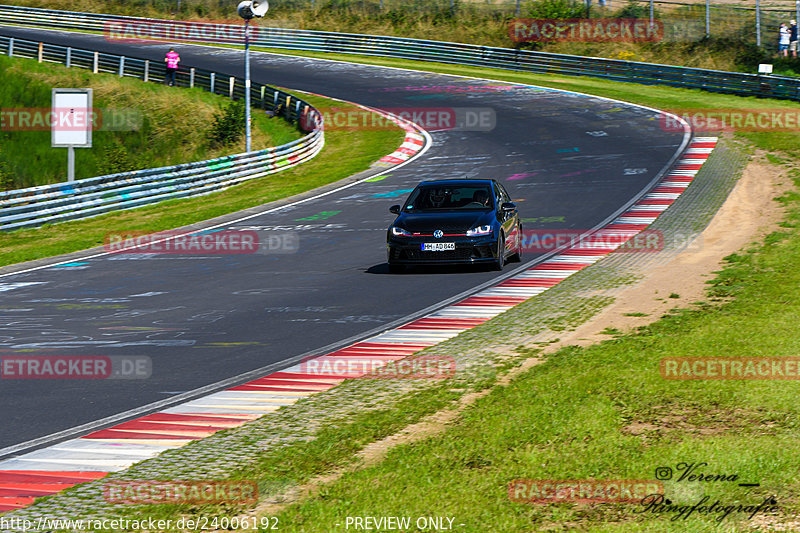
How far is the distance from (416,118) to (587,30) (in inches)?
761

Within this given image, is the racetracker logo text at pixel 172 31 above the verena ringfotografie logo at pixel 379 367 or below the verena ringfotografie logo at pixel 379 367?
above

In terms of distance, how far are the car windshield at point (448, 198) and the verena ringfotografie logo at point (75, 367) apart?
7.50 m

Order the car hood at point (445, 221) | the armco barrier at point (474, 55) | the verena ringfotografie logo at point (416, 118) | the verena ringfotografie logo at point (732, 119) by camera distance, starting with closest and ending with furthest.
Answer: the car hood at point (445, 221) → the verena ringfotografie logo at point (732, 119) → the verena ringfotografie logo at point (416, 118) → the armco barrier at point (474, 55)

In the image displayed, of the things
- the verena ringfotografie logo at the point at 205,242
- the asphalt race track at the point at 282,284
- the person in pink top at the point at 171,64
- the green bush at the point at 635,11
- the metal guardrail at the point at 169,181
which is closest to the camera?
the asphalt race track at the point at 282,284

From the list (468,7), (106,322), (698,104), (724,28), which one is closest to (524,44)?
(468,7)

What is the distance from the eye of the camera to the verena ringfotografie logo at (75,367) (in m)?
9.95

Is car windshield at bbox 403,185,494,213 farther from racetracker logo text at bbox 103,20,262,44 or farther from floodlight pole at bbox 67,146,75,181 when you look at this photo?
racetracker logo text at bbox 103,20,262,44

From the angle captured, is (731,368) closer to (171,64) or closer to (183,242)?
(183,242)

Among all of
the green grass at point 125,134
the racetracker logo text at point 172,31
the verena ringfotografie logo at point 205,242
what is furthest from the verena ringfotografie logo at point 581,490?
the racetracker logo text at point 172,31

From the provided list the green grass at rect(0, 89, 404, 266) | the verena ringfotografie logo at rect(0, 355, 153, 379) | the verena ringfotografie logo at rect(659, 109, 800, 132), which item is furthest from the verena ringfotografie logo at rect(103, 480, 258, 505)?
the verena ringfotografie logo at rect(659, 109, 800, 132)

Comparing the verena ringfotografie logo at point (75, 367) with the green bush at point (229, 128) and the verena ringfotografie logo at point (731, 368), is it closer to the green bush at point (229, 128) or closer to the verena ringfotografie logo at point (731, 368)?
the verena ringfotografie logo at point (731, 368)

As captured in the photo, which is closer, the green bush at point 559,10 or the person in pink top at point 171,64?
the person in pink top at point 171,64

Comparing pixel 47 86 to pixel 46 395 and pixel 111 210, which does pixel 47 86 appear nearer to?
pixel 111 210

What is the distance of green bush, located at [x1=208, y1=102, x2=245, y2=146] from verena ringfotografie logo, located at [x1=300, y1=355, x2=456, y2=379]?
31.3 metres
